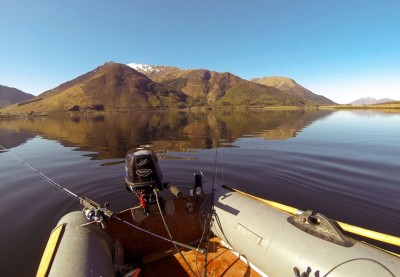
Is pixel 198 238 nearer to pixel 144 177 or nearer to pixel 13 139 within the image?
pixel 144 177

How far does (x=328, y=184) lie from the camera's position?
11258 millimetres

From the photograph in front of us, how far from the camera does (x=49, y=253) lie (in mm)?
4234

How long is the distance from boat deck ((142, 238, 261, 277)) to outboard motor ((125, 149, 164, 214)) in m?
1.47

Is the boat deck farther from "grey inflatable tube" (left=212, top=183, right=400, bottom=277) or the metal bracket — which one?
the metal bracket

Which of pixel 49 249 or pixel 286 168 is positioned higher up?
pixel 49 249

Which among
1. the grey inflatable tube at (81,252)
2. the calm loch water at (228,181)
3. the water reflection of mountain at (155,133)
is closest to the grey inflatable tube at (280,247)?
the grey inflatable tube at (81,252)

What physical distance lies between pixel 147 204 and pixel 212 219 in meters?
1.92

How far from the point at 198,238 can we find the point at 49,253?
395 centimetres

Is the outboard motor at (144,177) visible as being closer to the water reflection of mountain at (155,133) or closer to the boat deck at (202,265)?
the boat deck at (202,265)

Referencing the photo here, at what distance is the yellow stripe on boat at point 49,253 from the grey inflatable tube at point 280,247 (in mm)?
3750

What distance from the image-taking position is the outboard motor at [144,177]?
6.10 meters

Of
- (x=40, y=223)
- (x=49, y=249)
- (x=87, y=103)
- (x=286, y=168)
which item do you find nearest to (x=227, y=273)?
(x=49, y=249)

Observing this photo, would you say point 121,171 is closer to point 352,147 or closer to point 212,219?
point 212,219

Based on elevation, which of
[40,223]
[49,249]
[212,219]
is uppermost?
[49,249]
